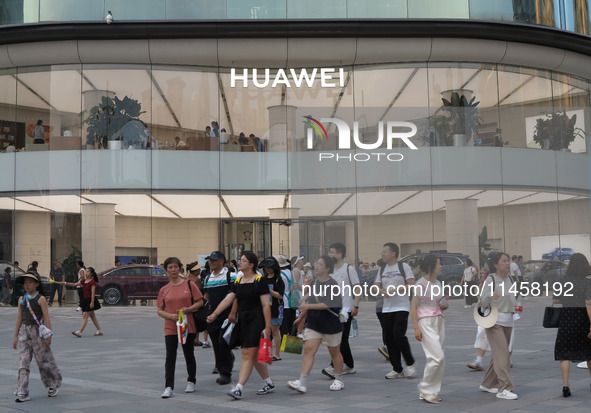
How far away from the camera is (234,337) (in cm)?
853

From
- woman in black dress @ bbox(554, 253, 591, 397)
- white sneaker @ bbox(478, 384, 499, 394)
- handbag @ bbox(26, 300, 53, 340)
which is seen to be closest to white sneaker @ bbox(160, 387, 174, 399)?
handbag @ bbox(26, 300, 53, 340)

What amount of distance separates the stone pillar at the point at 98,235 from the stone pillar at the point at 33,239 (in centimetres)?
128

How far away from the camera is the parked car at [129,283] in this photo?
80.8 ft

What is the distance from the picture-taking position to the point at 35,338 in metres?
8.63

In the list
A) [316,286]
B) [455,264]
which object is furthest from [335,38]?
[316,286]

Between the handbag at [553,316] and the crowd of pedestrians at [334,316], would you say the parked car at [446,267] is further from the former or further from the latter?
the handbag at [553,316]

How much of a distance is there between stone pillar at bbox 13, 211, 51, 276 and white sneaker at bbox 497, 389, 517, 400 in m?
20.2

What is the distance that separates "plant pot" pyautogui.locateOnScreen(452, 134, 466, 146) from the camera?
568 inches

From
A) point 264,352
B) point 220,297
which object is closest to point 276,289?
point 220,297

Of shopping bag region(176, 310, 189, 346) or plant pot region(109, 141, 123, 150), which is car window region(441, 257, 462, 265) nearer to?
shopping bag region(176, 310, 189, 346)

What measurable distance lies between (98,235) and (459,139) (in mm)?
14565

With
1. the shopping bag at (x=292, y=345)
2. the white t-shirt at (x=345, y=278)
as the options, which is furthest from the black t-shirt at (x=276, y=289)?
the shopping bag at (x=292, y=345)

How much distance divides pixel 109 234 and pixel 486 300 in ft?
62.6

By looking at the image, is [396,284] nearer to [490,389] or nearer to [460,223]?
[490,389]
